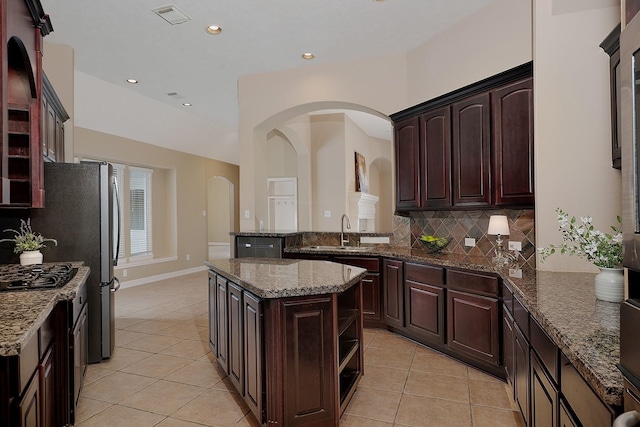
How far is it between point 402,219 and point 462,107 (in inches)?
58.7

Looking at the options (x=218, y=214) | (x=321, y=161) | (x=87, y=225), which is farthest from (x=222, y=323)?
(x=218, y=214)

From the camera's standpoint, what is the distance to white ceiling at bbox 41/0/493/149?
11.5 ft

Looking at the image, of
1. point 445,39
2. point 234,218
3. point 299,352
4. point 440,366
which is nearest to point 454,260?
point 440,366

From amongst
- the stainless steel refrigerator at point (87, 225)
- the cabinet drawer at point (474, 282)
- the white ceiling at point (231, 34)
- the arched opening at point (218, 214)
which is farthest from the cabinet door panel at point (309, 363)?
the arched opening at point (218, 214)

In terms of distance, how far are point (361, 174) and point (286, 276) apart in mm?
6295

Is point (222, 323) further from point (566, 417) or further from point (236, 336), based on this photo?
point (566, 417)

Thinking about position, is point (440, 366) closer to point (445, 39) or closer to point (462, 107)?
point (462, 107)

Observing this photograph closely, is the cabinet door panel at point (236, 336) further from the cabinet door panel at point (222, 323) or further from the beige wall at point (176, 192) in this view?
the beige wall at point (176, 192)

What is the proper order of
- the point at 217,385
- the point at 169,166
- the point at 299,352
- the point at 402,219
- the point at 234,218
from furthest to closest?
the point at 234,218
the point at 169,166
the point at 402,219
the point at 217,385
the point at 299,352

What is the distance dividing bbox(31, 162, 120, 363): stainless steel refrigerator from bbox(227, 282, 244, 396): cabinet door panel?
4.78 feet

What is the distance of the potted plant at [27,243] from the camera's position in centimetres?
294

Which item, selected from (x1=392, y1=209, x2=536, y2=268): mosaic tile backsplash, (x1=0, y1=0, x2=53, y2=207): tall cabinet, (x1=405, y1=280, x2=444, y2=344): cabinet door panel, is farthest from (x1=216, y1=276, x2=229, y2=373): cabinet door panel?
(x1=392, y1=209, x2=536, y2=268): mosaic tile backsplash

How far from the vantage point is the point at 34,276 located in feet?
7.93

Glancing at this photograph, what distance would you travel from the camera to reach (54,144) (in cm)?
372
